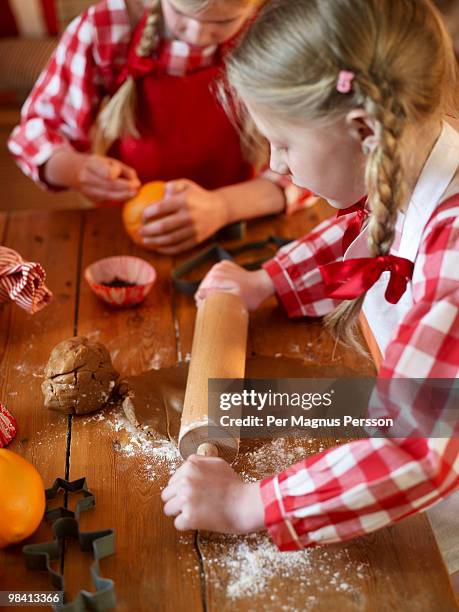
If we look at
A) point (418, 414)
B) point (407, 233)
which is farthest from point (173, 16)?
point (418, 414)

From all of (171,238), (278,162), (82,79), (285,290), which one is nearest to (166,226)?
(171,238)

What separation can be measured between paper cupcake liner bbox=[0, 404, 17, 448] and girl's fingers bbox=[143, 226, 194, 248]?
20.0 inches

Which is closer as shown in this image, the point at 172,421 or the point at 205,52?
the point at 172,421

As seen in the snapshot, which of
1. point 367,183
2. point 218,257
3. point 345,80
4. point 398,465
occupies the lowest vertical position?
point 218,257

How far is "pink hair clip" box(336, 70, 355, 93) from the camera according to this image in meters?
0.83

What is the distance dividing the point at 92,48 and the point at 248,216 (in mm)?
496

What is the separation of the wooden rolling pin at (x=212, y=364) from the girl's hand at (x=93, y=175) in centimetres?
40

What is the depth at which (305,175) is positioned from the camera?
985mm

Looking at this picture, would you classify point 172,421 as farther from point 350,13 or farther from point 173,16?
point 173,16

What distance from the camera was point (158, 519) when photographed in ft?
3.26

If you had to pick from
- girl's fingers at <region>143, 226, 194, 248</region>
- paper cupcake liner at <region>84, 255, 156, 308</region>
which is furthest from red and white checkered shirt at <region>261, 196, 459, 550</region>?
girl's fingers at <region>143, 226, 194, 248</region>

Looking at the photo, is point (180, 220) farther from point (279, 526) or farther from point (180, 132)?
point (279, 526)

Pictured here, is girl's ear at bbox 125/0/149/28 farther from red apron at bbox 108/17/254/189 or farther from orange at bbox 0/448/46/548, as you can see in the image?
orange at bbox 0/448/46/548

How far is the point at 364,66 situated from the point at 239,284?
0.57 m
